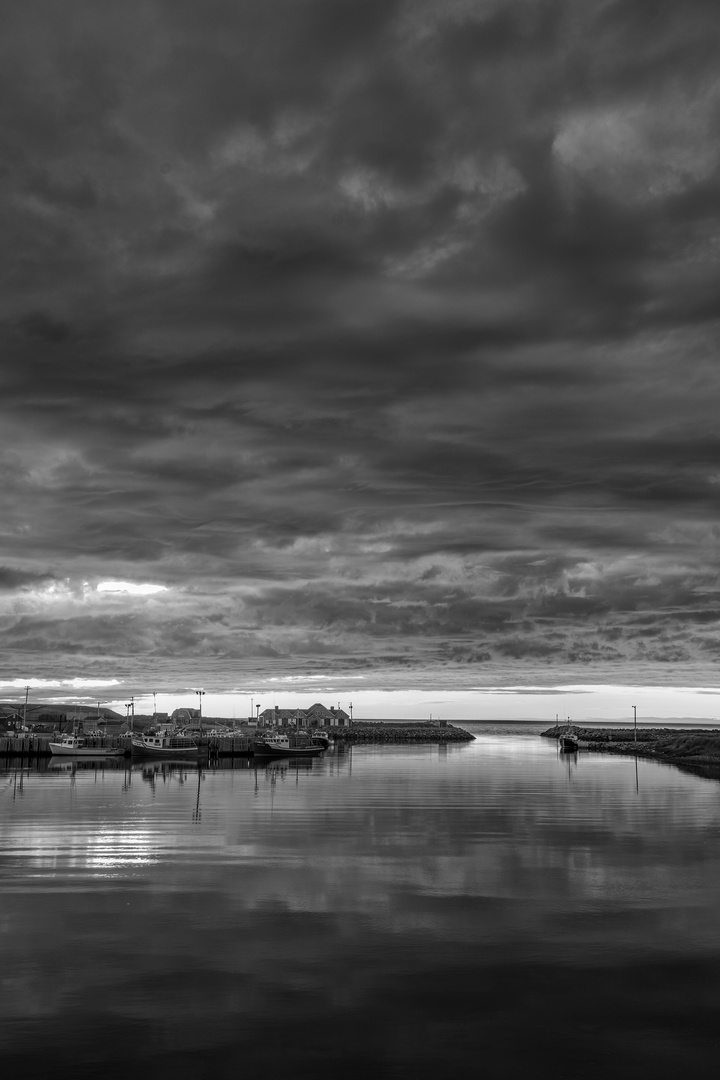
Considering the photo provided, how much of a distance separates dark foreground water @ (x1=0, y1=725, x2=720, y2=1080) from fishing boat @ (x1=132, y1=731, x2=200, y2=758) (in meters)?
85.5

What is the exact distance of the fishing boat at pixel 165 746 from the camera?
131 metres

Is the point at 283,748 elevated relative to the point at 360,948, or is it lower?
lower

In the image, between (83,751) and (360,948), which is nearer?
(360,948)

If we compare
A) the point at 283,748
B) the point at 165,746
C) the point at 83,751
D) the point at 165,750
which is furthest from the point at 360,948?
the point at 83,751

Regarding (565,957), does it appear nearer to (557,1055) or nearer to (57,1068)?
(557,1055)

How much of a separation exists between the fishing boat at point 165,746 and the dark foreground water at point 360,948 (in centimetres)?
8555

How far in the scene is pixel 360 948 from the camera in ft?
74.4

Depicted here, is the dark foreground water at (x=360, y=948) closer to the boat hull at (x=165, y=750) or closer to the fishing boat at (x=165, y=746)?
the boat hull at (x=165, y=750)

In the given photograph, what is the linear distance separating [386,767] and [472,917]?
268 ft

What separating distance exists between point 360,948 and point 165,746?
115882mm

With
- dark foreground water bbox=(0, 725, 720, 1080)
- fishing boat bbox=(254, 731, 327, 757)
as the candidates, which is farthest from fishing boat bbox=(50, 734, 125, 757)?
dark foreground water bbox=(0, 725, 720, 1080)

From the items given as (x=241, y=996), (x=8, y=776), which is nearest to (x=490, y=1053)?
(x=241, y=996)

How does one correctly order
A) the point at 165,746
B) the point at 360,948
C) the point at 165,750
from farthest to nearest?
the point at 165,746 < the point at 165,750 < the point at 360,948

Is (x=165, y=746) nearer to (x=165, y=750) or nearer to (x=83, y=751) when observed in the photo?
(x=165, y=750)
